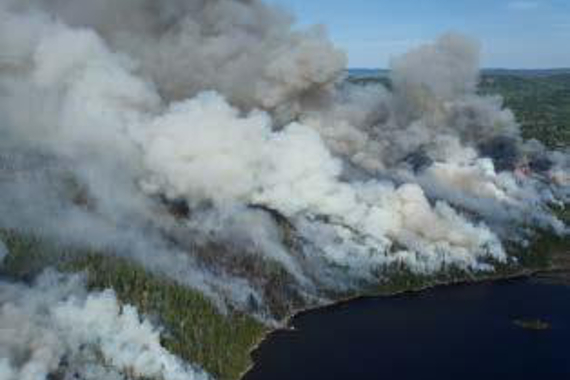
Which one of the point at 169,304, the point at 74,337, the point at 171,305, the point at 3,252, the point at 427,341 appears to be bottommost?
the point at 427,341

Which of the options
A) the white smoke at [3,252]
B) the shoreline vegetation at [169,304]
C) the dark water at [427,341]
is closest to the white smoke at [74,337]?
the shoreline vegetation at [169,304]

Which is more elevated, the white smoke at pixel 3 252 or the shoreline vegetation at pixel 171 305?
the white smoke at pixel 3 252

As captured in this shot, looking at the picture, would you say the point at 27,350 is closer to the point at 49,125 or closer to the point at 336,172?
the point at 49,125

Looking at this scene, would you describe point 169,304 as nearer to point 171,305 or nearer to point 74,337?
point 171,305

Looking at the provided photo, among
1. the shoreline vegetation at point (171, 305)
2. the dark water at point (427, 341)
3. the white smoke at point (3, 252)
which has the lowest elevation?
the dark water at point (427, 341)

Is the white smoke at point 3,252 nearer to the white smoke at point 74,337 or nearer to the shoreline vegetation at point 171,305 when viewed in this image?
the shoreline vegetation at point 171,305

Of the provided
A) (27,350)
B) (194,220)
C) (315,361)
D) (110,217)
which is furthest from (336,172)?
(27,350)

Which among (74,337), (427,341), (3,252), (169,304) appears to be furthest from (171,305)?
(427,341)
